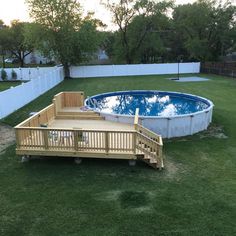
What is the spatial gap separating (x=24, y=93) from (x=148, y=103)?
23.0ft

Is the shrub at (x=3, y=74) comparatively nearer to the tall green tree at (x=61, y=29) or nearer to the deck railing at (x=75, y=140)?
the tall green tree at (x=61, y=29)

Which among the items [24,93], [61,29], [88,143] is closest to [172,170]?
[88,143]

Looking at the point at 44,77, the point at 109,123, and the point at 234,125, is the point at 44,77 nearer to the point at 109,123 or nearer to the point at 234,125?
the point at 109,123

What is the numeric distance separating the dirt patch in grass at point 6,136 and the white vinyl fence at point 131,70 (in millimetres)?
18000

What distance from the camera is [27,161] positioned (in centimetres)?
839

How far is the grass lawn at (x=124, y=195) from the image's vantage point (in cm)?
544

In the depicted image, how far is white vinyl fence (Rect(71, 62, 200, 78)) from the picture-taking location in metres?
29.0

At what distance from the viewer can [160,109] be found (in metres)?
15.4

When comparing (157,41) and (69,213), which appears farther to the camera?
(157,41)

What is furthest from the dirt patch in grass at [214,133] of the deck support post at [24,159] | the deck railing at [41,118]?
the deck support post at [24,159]

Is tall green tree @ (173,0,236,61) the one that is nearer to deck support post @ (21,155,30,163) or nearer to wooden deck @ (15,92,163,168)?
wooden deck @ (15,92,163,168)

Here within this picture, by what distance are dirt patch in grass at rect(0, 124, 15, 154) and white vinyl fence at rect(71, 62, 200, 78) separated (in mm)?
18000

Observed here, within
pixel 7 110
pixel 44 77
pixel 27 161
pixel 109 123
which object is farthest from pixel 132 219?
pixel 44 77

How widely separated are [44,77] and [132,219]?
626 inches
